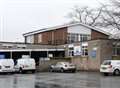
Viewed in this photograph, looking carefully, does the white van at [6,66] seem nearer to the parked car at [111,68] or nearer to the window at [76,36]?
the parked car at [111,68]

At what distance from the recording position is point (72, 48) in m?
58.7

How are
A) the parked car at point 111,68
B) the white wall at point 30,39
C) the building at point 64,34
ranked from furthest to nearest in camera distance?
the white wall at point 30,39 < the building at point 64,34 < the parked car at point 111,68

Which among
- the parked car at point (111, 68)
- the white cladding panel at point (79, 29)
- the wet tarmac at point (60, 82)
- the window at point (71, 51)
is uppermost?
the white cladding panel at point (79, 29)

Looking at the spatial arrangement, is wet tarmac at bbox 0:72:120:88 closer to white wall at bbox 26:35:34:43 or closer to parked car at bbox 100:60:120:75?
parked car at bbox 100:60:120:75

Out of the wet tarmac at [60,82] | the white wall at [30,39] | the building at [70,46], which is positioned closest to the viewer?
the wet tarmac at [60,82]

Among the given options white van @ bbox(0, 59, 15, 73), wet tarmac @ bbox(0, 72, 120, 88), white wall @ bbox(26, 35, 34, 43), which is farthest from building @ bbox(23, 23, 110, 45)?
wet tarmac @ bbox(0, 72, 120, 88)

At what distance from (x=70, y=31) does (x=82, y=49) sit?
46.3 feet

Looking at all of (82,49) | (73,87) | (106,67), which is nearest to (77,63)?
(82,49)

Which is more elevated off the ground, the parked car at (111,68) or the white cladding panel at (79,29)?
the white cladding panel at (79,29)

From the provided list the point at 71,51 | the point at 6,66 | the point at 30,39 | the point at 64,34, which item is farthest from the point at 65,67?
the point at 30,39

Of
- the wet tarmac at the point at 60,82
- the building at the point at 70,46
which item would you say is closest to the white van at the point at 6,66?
the wet tarmac at the point at 60,82

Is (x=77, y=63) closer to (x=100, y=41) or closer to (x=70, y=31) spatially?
(x=100, y=41)

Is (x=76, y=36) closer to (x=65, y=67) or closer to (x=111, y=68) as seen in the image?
(x=65, y=67)

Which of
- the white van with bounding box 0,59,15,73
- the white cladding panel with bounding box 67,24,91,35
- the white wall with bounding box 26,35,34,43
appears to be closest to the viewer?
the white van with bounding box 0,59,15,73
